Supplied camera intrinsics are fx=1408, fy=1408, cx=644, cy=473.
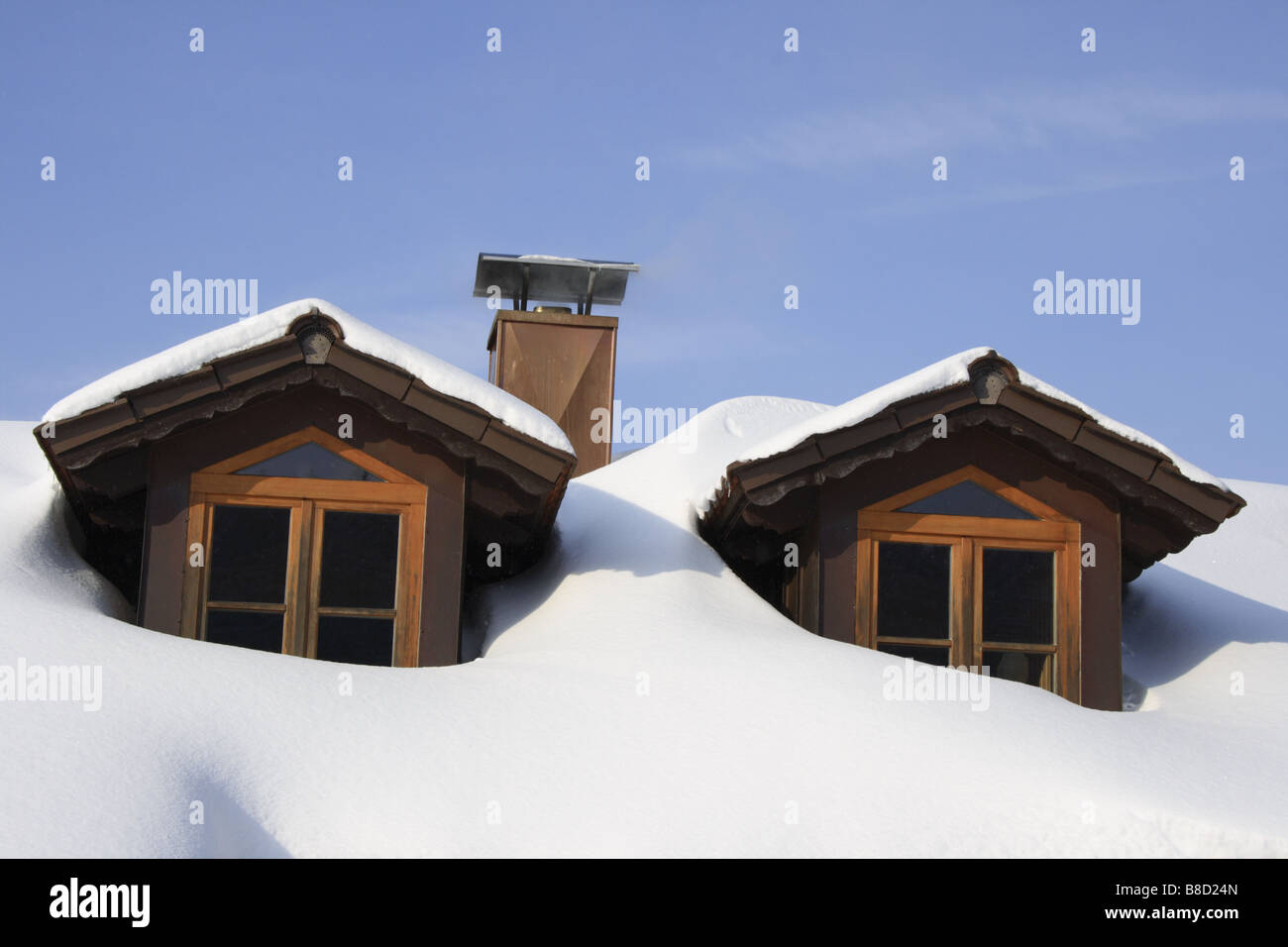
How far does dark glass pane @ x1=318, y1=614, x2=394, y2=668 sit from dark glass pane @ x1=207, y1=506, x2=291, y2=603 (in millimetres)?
295

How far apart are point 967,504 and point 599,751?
3.19 m

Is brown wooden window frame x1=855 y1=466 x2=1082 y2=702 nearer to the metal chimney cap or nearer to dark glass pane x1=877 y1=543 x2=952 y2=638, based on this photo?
dark glass pane x1=877 y1=543 x2=952 y2=638

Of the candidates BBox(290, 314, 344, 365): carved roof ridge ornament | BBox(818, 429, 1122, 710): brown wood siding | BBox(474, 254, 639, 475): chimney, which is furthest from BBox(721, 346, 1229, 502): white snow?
BBox(474, 254, 639, 475): chimney

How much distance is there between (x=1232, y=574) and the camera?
36.0 feet

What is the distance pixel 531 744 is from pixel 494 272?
8939mm

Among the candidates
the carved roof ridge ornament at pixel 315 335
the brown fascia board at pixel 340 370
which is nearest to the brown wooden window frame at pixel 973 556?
the brown fascia board at pixel 340 370

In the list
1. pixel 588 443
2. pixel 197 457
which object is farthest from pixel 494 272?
pixel 197 457

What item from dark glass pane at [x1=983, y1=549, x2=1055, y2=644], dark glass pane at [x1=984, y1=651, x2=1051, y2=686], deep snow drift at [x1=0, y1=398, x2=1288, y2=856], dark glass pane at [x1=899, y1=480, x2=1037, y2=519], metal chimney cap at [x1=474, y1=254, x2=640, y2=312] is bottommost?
deep snow drift at [x1=0, y1=398, x2=1288, y2=856]

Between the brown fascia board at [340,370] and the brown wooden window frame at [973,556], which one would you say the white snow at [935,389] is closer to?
the brown wooden window frame at [973,556]

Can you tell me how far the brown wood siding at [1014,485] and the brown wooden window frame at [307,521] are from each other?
230 cm

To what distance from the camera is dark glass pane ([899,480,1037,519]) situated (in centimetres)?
812

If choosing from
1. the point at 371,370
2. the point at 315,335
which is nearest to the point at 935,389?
the point at 371,370
